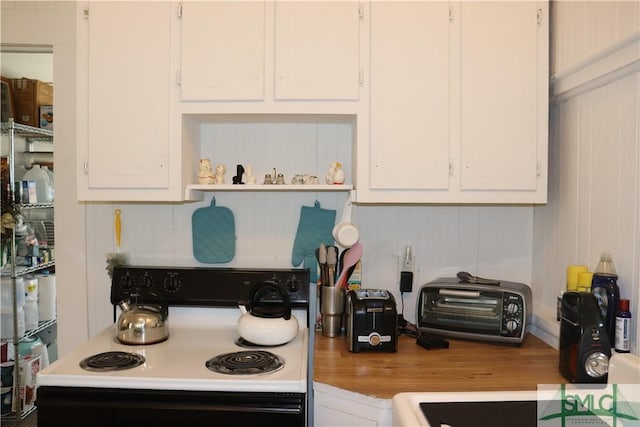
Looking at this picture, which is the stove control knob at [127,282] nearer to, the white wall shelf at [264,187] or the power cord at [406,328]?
the white wall shelf at [264,187]

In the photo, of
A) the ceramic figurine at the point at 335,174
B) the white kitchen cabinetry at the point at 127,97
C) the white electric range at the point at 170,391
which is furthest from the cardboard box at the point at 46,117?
the ceramic figurine at the point at 335,174

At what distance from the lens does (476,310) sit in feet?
6.39

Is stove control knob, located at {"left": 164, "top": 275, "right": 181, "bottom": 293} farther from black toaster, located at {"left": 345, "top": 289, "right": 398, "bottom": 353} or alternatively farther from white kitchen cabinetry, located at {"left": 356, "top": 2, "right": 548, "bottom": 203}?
white kitchen cabinetry, located at {"left": 356, "top": 2, "right": 548, "bottom": 203}

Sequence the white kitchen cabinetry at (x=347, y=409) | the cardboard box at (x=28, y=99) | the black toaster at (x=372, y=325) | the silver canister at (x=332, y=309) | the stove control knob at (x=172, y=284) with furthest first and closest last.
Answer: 1. the cardboard box at (x=28, y=99)
2. the stove control knob at (x=172, y=284)
3. the silver canister at (x=332, y=309)
4. the black toaster at (x=372, y=325)
5. the white kitchen cabinetry at (x=347, y=409)

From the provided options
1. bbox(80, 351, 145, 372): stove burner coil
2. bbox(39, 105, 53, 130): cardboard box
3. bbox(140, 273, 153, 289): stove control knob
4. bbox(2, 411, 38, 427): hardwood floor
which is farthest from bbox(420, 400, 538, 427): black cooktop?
bbox(39, 105, 53, 130): cardboard box

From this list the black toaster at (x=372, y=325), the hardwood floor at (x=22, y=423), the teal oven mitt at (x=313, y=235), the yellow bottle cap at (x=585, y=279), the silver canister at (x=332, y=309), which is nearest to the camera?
the yellow bottle cap at (x=585, y=279)

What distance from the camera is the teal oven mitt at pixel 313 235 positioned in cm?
225

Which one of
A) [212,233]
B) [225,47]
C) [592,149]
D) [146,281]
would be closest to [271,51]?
[225,47]

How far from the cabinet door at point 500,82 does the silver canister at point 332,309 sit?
2.46ft

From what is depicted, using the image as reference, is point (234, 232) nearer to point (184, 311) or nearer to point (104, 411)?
point (184, 311)

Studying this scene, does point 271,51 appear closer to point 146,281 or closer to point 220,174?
point 220,174

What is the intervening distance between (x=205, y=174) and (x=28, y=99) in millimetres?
1814

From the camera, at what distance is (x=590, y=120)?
1.77 meters

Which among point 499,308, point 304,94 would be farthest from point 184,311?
point 499,308
